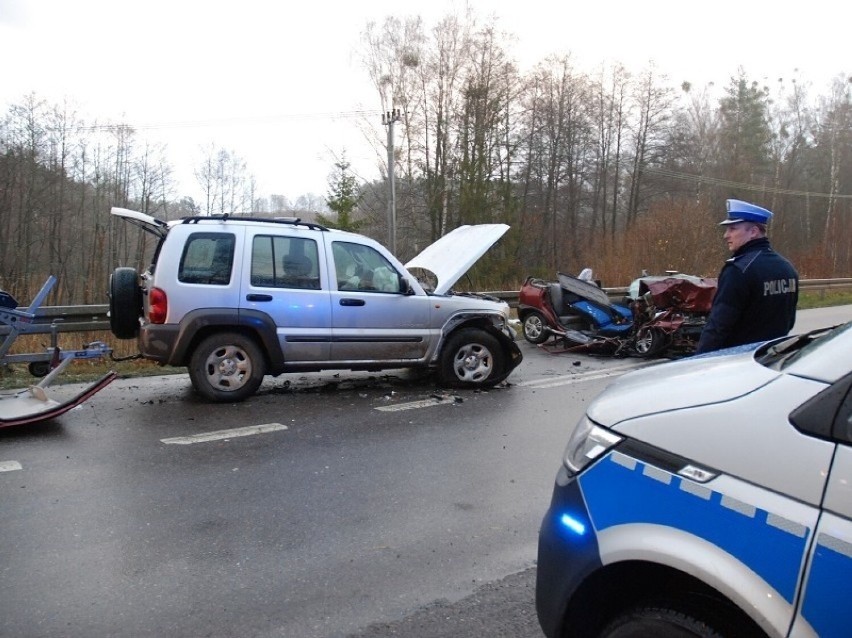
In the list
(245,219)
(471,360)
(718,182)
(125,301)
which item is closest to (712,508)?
(471,360)

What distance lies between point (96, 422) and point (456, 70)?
1294 inches

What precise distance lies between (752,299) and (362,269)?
4.48 meters

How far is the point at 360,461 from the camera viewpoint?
5.34m

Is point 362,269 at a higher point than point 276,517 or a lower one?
higher

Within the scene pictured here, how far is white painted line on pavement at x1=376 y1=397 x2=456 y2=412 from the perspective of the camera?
7.06 metres

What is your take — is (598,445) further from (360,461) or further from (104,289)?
(104,289)

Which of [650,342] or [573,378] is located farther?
[650,342]

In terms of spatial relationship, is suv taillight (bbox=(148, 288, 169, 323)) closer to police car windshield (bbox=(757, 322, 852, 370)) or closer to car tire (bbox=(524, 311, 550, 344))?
police car windshield (bbox=(757, 322, 852, 370))

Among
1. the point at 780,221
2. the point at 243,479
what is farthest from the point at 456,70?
the point at 243,479

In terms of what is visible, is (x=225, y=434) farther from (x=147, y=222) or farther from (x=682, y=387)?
(x=682, y=387)

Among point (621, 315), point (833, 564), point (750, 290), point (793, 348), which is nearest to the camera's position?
point (833, 564)

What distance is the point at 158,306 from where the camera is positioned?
6.79 meters

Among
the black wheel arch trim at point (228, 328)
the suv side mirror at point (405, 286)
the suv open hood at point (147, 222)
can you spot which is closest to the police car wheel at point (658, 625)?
the black wheel arch trim at point (228, 328)

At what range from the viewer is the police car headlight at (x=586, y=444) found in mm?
2080
